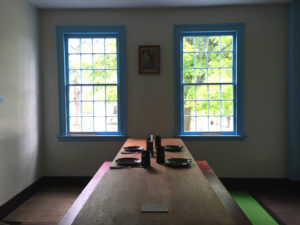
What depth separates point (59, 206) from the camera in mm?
3832

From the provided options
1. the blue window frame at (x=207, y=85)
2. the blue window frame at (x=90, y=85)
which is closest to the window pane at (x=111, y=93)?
the blue window frame at (x=90, y=85)

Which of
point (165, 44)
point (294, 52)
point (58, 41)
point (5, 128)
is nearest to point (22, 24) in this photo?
point (58, 41)

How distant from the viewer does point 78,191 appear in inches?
174

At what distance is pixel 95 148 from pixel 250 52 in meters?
3.17

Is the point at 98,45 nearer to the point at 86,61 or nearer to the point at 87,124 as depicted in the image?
the point at 86,61

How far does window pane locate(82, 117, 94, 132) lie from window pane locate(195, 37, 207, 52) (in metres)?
2.31

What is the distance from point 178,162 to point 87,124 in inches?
106

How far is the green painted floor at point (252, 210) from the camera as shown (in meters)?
3.31

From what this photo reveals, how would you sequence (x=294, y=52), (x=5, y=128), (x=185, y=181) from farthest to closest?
(x=294, y=52) < (x=5, y=128) < (x=185, y=181)

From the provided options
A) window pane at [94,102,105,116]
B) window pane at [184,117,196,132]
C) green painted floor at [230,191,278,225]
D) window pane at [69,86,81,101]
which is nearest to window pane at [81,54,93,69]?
window pane at [69,86,81,101]

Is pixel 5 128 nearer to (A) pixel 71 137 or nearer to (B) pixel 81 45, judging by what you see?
(A) pixel 71 137

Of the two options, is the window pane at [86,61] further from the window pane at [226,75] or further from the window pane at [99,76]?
the window pane at [226,75]

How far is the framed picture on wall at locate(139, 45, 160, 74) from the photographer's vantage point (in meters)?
4.55

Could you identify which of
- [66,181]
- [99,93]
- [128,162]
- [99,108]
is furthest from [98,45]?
[128,162]
